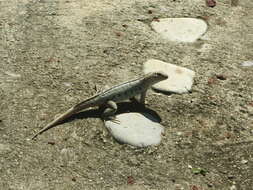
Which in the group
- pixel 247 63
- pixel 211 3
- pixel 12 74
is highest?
pixel 211 3

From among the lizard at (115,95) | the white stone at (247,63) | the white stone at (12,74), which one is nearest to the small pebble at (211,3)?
the white stone at (247,63)

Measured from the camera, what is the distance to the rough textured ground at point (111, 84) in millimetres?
6191

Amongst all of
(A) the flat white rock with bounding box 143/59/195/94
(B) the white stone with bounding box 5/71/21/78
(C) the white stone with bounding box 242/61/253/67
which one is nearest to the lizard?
(A) the flat white rock with bounding box 143/59/195/94

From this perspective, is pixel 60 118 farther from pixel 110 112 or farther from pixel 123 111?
pixel 123 111

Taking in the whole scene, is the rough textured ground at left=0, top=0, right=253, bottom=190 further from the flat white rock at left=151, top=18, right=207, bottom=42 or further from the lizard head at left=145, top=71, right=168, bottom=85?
the lizard head at left=145, top=71, right=168, bottom=85

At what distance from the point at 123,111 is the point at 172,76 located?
3.62 feet

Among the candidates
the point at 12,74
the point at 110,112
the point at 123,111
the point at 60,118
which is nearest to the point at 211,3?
the point at 123,111

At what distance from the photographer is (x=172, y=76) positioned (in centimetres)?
776

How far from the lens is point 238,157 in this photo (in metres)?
6.55

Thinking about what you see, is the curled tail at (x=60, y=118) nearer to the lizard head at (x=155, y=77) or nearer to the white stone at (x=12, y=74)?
the lizard head at (x=155, y=77)

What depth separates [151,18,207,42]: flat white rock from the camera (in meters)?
8.73

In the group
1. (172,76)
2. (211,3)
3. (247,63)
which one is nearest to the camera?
(172,76)

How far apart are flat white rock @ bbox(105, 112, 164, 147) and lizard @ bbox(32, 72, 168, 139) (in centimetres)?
20

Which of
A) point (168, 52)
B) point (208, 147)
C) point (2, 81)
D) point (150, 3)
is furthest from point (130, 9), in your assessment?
point (208, 147)
